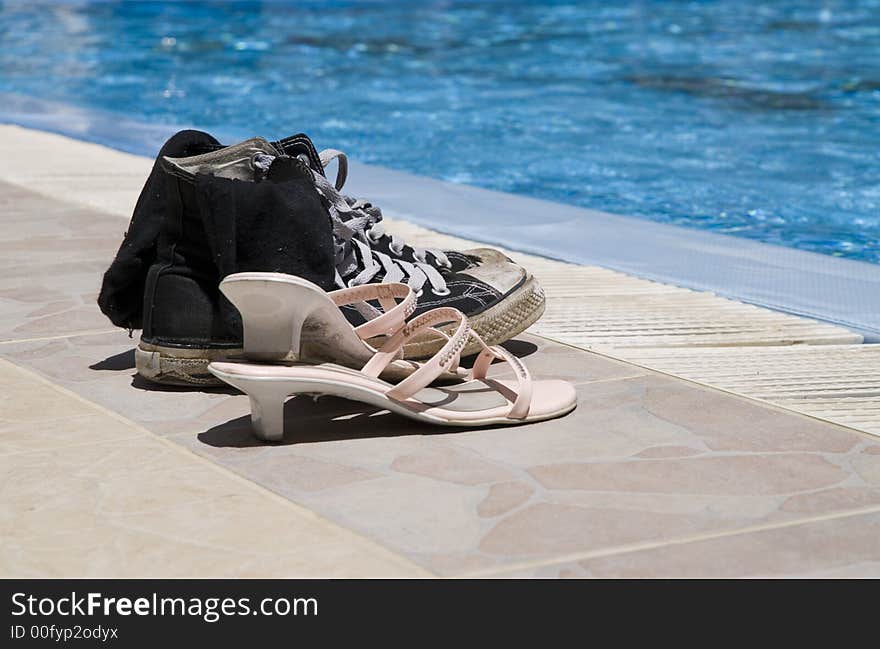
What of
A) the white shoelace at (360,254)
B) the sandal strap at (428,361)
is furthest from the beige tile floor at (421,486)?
the white shoelace at (360,254)

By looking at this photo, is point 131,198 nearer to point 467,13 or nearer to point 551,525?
point 551,525

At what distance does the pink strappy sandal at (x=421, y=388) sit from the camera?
2.57 metres

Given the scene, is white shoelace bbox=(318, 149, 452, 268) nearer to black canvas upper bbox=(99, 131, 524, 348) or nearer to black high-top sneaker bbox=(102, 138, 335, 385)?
black canvas upper bbox=(99, 131, 524, 348)

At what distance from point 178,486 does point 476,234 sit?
2756mm

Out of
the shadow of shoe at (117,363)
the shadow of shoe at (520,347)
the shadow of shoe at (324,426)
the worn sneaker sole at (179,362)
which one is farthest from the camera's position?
the shadow of shoe at (520,347)

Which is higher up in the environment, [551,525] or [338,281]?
[338,281]

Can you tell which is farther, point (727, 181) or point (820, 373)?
point (727, 181)

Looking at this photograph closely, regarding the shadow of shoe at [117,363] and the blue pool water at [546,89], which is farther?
the blue pool water at [546,89]

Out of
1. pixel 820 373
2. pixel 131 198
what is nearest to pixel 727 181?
pixel 131 198

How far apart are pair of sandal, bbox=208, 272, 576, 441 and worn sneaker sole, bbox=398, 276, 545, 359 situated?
0.16ft

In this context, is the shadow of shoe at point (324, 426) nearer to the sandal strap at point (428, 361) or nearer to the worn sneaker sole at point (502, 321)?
the sandal strap at point (428, 361)

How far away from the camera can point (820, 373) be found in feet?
10.4

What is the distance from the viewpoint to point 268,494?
7.77ft
